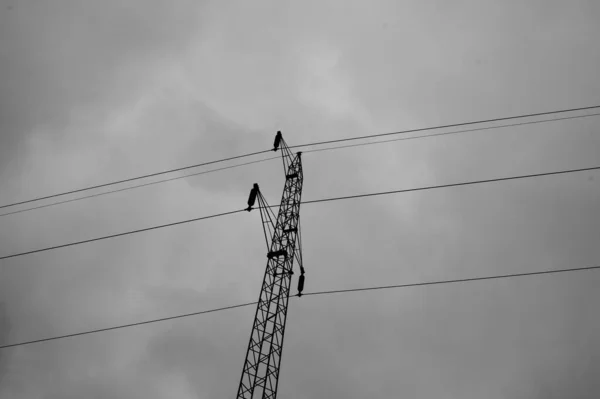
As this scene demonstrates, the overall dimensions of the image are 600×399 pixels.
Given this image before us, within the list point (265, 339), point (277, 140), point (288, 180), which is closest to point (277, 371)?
point (265, 339)

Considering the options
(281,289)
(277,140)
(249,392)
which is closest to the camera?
(249,392)

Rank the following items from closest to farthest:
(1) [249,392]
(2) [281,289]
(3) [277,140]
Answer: (1) [249,392] → (2) [281,289] → (3) [277,140]

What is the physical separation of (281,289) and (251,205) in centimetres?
549

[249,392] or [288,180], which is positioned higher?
[288,180]

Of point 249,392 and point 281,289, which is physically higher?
point 281,289

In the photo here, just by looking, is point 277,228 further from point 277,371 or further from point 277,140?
point 277,371

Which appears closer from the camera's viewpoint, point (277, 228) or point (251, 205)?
point (251, 205)

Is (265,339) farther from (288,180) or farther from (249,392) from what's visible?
(288,180)

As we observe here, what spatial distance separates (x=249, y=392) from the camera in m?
25.0

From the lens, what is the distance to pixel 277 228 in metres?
28.7

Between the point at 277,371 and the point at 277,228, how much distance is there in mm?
8387

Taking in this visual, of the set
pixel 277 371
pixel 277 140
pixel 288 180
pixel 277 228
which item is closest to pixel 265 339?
pixel 277 371

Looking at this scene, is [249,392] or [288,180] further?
[288,180]

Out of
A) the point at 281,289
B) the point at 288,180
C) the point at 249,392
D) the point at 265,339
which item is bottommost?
the point at 249,392
